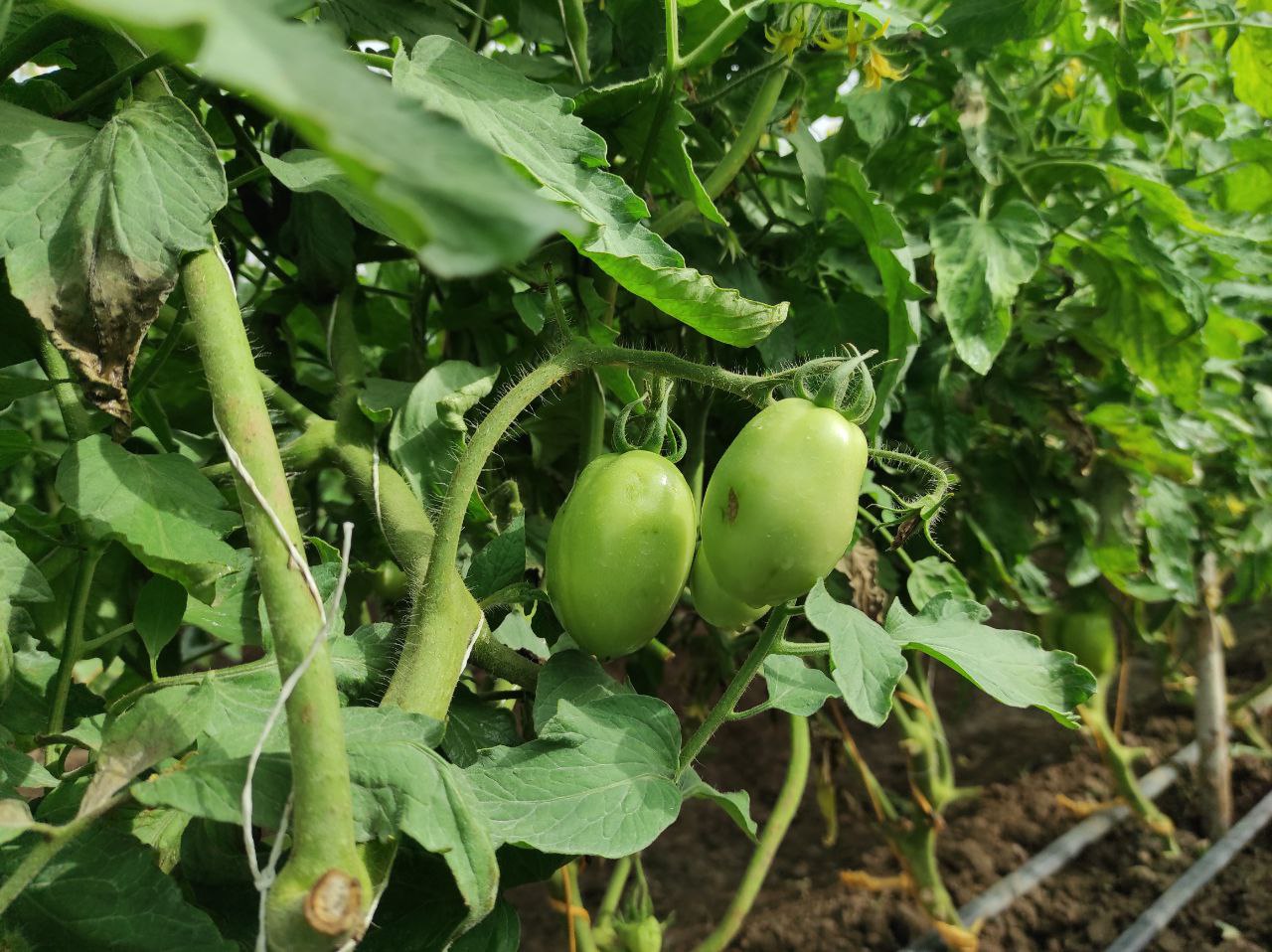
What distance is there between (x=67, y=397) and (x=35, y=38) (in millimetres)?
213

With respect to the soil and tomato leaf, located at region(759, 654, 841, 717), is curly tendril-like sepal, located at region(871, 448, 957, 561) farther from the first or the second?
the soil

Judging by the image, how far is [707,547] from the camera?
528mm

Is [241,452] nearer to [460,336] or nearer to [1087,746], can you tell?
[460,336]

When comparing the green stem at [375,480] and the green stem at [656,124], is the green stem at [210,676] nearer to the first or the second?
the green stem at [375,480]

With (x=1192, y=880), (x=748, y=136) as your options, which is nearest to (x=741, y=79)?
(x=748, y=136)

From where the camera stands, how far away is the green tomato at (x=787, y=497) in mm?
A: 494

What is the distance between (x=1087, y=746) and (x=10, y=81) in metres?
2.35

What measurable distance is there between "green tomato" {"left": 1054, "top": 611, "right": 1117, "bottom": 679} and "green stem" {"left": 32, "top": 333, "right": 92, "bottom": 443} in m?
1.50

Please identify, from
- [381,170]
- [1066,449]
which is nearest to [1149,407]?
[1066,449]

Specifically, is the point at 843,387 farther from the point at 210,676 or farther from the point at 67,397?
the point at 67,397

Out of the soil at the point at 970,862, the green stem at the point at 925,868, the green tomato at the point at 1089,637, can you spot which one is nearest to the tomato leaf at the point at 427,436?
the soil at the point at 970,862

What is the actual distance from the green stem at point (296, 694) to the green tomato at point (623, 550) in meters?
0.18

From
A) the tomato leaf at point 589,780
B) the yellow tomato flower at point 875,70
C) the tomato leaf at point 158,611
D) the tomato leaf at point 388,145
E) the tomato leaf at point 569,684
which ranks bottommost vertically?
the tomato leaf at point 158,611

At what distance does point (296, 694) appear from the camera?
0.36 meters
